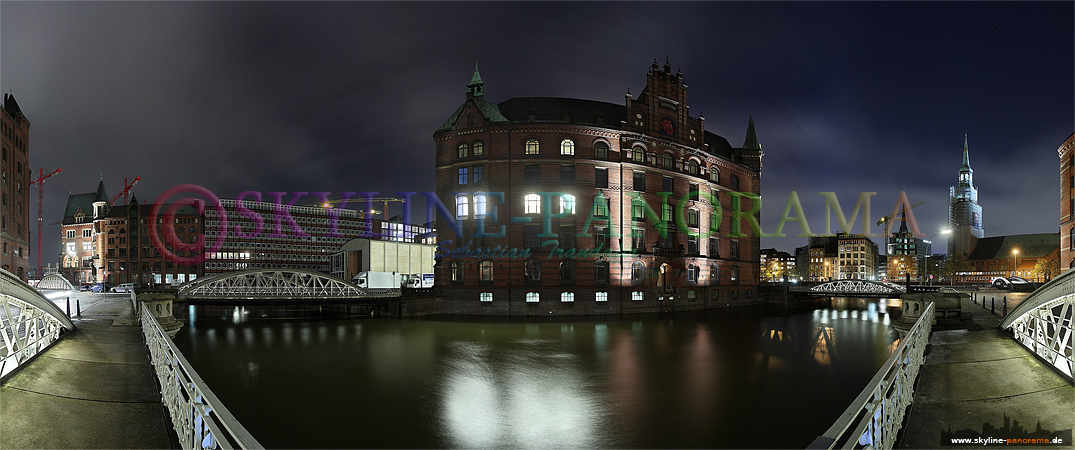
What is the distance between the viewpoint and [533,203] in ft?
144

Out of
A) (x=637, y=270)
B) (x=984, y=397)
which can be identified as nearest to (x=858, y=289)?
(x=637, y=270)

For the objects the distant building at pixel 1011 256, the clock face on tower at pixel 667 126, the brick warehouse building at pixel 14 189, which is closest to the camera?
the clock face on tower at pixel 667 126

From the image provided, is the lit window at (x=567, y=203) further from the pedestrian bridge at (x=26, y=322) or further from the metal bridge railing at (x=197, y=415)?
the metal bridge railing at (x=197, y=415)

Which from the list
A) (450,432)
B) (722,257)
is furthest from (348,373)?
(722,257)

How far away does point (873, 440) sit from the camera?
7086 mm

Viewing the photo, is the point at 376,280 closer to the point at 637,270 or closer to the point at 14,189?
the point at 637,270

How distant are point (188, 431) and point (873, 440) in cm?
968

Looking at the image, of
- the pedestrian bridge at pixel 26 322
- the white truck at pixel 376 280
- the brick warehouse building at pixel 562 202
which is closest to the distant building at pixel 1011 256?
the brick warehouse building at pixel 562 202

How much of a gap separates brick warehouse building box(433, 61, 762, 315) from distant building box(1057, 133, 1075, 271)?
128 ft

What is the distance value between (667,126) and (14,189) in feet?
229

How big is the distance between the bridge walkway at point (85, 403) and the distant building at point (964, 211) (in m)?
197

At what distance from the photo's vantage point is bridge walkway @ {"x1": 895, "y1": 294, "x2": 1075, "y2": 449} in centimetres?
987

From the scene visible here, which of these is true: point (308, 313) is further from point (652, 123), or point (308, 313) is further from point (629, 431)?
point (629, 431)

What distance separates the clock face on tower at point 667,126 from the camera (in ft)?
160
